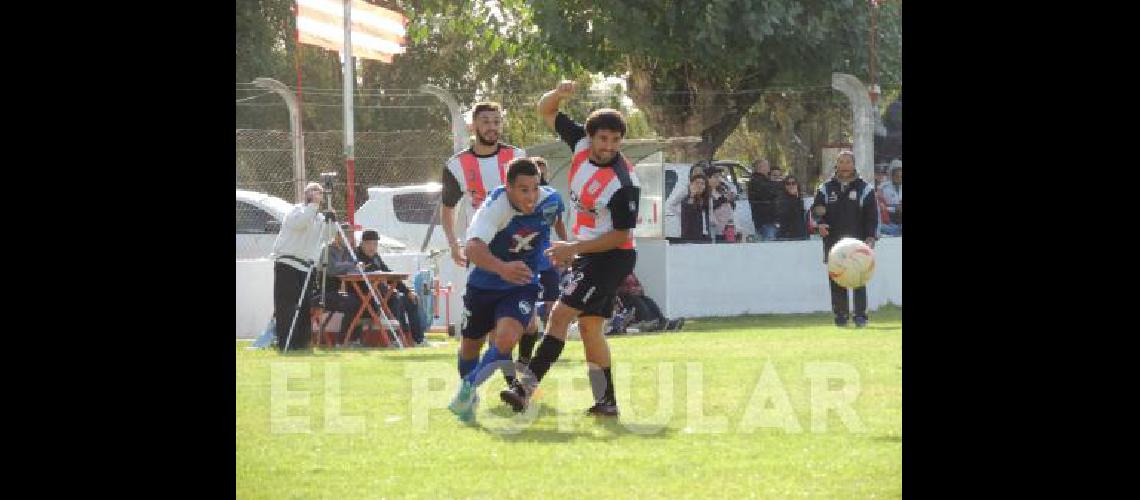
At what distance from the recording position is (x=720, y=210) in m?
21.5

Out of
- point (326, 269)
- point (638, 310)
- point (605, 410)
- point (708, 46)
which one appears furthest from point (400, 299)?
point (708, 46)

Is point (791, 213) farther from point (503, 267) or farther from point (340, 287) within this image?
point (503, 267)

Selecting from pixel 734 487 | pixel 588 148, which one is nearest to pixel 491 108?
pixel 588 148

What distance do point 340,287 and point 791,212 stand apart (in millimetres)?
7018

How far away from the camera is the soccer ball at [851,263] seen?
15789 millimetres

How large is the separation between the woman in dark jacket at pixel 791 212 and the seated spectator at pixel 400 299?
6.12 metres

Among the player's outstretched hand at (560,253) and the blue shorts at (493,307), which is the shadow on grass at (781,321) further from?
the player's outstretched hand at (560,253)

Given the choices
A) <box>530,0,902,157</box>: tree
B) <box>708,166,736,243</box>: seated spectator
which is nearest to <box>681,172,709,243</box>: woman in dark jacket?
<box>708,166,736,243</box>: seated spectator

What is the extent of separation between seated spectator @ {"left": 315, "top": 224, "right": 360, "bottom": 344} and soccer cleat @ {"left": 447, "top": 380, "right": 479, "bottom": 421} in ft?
25.0

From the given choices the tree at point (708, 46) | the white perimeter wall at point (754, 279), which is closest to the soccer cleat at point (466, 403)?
the white perimeter wall at point (754, 279)
